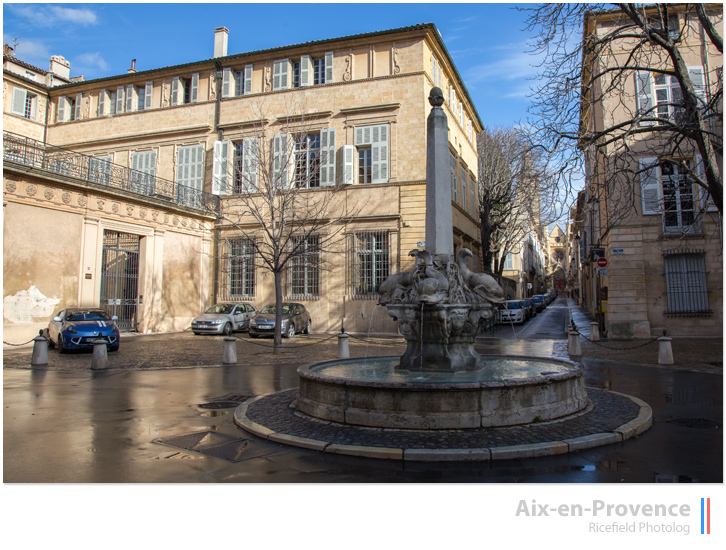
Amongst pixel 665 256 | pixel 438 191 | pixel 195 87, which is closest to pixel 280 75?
pixel 195 87

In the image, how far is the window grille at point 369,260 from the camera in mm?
23094

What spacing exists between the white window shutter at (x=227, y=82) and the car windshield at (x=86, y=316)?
1464cm

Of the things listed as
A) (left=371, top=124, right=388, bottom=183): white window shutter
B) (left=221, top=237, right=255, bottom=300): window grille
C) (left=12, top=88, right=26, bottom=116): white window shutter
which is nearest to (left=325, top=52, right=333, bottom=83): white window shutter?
(left=371, top=124, right=388, bottom=183): white window shutter

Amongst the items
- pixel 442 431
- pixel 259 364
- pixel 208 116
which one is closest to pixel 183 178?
pixel 208 116

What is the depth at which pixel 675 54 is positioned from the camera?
10.5 metres

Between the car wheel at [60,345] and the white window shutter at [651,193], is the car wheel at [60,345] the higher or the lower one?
the lower one

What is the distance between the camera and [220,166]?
84.6 feet

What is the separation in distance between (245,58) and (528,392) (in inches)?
984

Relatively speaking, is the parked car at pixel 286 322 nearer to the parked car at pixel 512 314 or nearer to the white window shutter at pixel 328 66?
the parked car at pixel 512 314

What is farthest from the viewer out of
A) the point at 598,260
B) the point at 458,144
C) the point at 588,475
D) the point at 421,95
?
the point at 458,144

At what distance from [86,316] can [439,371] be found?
13236 mm

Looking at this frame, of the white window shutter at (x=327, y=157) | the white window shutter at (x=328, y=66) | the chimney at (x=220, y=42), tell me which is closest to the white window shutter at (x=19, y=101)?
the chimney at (x=220, y=42)

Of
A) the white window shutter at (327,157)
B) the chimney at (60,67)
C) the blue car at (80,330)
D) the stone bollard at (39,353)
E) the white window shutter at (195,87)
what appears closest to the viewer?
the stone bollard at (39,353)

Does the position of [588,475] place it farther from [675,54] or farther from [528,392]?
[675,54]
